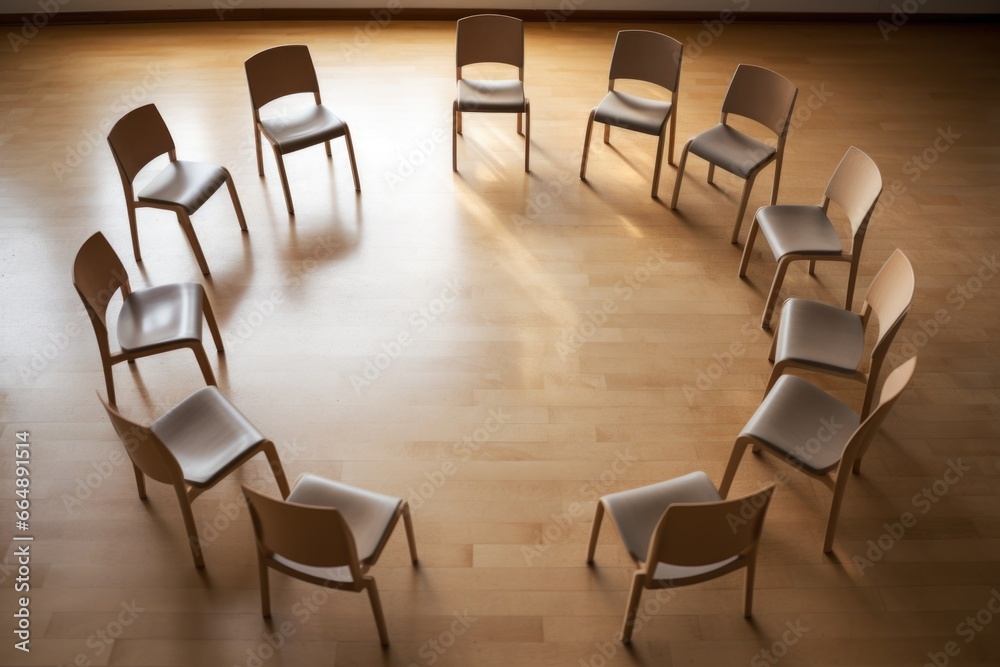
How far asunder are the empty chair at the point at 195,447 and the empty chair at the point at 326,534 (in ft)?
0.96

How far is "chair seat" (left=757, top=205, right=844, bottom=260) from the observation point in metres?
4.37

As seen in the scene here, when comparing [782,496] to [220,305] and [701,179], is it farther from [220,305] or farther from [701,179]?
[220,305]

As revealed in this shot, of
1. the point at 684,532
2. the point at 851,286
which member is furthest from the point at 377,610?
the point at 851,286

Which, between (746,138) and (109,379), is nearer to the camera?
(109,379)

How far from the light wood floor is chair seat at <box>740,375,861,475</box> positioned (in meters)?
0.41

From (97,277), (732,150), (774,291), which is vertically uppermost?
(732,150)

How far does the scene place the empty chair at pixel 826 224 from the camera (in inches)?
168

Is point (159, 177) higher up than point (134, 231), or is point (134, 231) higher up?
point (159, 177)

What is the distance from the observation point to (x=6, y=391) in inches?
165

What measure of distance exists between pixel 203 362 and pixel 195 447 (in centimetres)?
68

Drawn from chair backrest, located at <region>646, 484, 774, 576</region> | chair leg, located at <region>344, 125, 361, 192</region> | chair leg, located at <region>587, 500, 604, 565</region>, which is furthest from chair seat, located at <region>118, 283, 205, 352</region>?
chair backrest, located at <region>646, 484, 774, 576</region>

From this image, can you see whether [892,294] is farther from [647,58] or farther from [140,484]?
[140,484]

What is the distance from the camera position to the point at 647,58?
5.48 m

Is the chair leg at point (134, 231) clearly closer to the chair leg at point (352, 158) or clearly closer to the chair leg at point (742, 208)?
the chair leg at point (352, 158)
